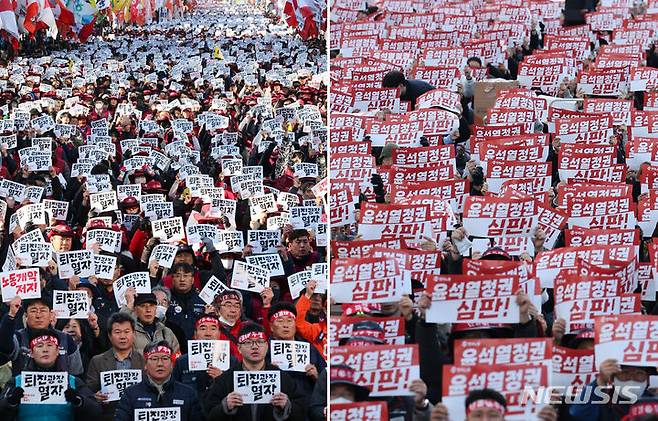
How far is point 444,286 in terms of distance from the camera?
735 centimetres

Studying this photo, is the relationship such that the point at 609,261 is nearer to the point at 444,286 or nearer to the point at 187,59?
the point at 444,286

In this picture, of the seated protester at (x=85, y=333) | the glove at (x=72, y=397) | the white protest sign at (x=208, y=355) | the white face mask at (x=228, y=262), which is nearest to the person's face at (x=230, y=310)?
the seated protester at (x=85, y=333)

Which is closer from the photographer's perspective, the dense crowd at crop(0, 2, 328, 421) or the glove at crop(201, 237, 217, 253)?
the dense crowd at crop(0, 2, 328, 421)

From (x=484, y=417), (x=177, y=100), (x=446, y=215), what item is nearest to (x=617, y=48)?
(x=177, y=100)

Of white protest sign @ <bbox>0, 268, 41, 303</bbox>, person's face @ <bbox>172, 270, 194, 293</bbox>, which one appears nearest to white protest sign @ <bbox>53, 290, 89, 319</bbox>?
white protest sign @ <bbox>0, 268, 41, 303</bbox>

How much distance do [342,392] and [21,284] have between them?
327 cm

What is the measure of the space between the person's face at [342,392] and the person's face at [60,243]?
15.9ft

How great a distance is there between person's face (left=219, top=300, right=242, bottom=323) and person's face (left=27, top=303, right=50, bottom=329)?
118 cm

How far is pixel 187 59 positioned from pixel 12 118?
17.2 meters

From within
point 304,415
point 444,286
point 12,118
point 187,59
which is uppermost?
point 187,59

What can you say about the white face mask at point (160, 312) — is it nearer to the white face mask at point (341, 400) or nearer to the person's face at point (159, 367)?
the person's face at point (159, 367)

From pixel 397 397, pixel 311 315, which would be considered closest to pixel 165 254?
pixel 311 315

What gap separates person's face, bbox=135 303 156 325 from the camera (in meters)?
8.80

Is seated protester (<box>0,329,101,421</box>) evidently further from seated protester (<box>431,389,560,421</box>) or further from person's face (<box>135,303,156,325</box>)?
seated protester (<box>431,389,560,421</box>)
